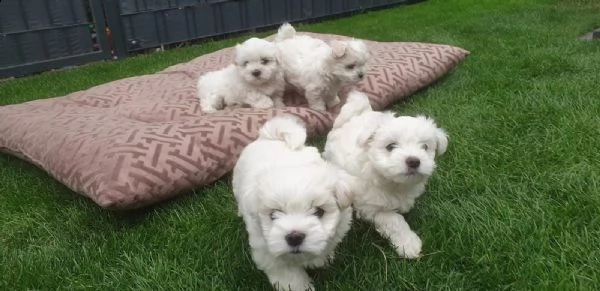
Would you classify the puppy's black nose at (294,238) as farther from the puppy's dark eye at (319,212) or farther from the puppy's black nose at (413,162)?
the puppy's black nose at (413,162)

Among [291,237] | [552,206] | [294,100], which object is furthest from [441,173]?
[294,100]

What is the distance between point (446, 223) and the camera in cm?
245

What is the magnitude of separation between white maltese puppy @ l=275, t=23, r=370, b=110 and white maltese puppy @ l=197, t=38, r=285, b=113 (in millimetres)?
142

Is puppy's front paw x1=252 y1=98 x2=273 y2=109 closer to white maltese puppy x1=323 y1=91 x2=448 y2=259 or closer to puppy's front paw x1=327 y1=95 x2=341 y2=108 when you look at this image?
puppy's front paw x1=327 y1=95 x2=341 y2=108

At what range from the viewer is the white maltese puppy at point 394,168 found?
234 centimetres

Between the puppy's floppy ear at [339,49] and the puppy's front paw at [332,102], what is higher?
the puppy's floppy ear at [339,49]

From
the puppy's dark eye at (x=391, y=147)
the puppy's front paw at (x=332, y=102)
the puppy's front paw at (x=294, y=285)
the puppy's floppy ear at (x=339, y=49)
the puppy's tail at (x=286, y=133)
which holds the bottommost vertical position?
the puppy's front paw at (x=294, y=285)

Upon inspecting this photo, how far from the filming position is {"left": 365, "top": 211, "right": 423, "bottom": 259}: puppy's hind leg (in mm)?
2307

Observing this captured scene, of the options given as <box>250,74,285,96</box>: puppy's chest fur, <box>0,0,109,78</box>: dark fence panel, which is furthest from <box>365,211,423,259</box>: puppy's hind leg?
<box>0,0,109,78</box>: dark fence panel

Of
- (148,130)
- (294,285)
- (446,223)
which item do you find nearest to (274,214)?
(294,285)

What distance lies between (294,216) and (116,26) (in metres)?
7.43

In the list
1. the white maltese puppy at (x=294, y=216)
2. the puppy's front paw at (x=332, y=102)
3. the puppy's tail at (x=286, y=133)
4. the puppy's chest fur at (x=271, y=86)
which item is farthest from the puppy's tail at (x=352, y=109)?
the puppy's chest fur at (x=271, y=86)

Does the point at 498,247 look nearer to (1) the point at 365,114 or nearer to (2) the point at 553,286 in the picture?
(2) the point at 553,286

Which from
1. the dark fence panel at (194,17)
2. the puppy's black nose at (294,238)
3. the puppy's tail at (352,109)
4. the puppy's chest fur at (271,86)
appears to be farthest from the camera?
the dark fence panel at (194,17)
